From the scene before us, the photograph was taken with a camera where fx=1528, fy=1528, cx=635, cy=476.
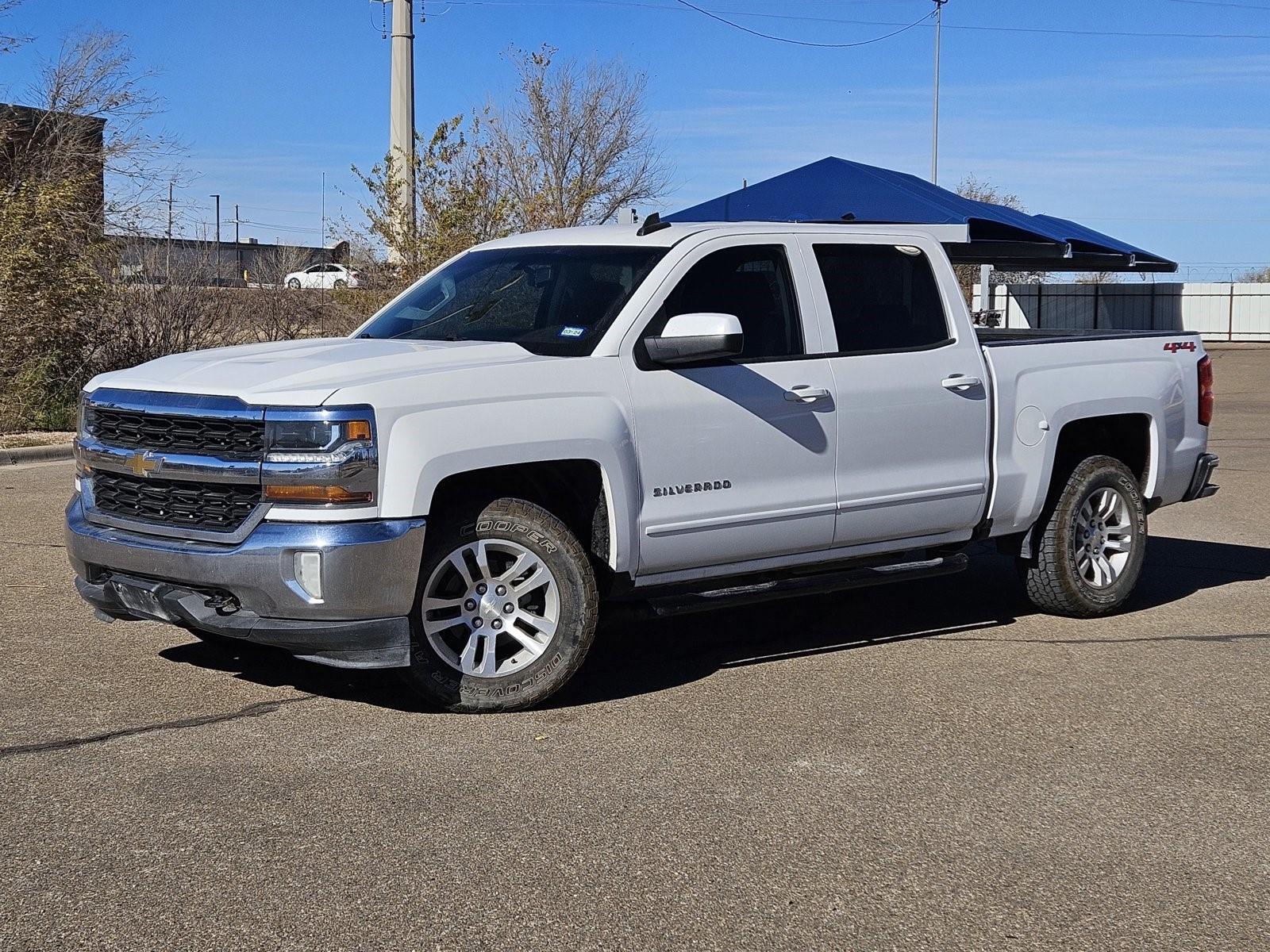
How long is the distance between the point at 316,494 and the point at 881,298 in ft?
9.80

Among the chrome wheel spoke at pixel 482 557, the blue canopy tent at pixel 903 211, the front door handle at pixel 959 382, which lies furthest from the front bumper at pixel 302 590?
the blue canopy tent at pixel 903 211

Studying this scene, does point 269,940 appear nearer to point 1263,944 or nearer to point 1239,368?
point 1263,944

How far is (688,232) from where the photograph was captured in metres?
6.81

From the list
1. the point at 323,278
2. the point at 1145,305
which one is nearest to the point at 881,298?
the point at 323,278

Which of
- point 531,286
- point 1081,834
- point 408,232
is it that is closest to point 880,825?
point 1081,834

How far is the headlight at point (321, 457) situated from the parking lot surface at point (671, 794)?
0.90 meters

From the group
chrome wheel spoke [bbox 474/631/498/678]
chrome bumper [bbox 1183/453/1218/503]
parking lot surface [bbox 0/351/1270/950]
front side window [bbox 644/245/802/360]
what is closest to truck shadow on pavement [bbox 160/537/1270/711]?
parking lot surface [bbox 0/351/1270/950]

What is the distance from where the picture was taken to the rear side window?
23.0ft

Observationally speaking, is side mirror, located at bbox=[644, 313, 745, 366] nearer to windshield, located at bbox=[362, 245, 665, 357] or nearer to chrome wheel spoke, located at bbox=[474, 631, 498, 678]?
windshield, located at bbox=[362, 245, 665, 357]

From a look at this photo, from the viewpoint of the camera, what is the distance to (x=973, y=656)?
7.09 meters

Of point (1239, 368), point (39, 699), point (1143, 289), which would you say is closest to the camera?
point (39, 699)

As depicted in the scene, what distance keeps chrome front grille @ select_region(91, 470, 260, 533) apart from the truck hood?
0.35m

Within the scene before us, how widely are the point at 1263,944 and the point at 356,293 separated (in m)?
18.9

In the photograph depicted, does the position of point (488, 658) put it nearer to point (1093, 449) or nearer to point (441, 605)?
point (441, 605)
